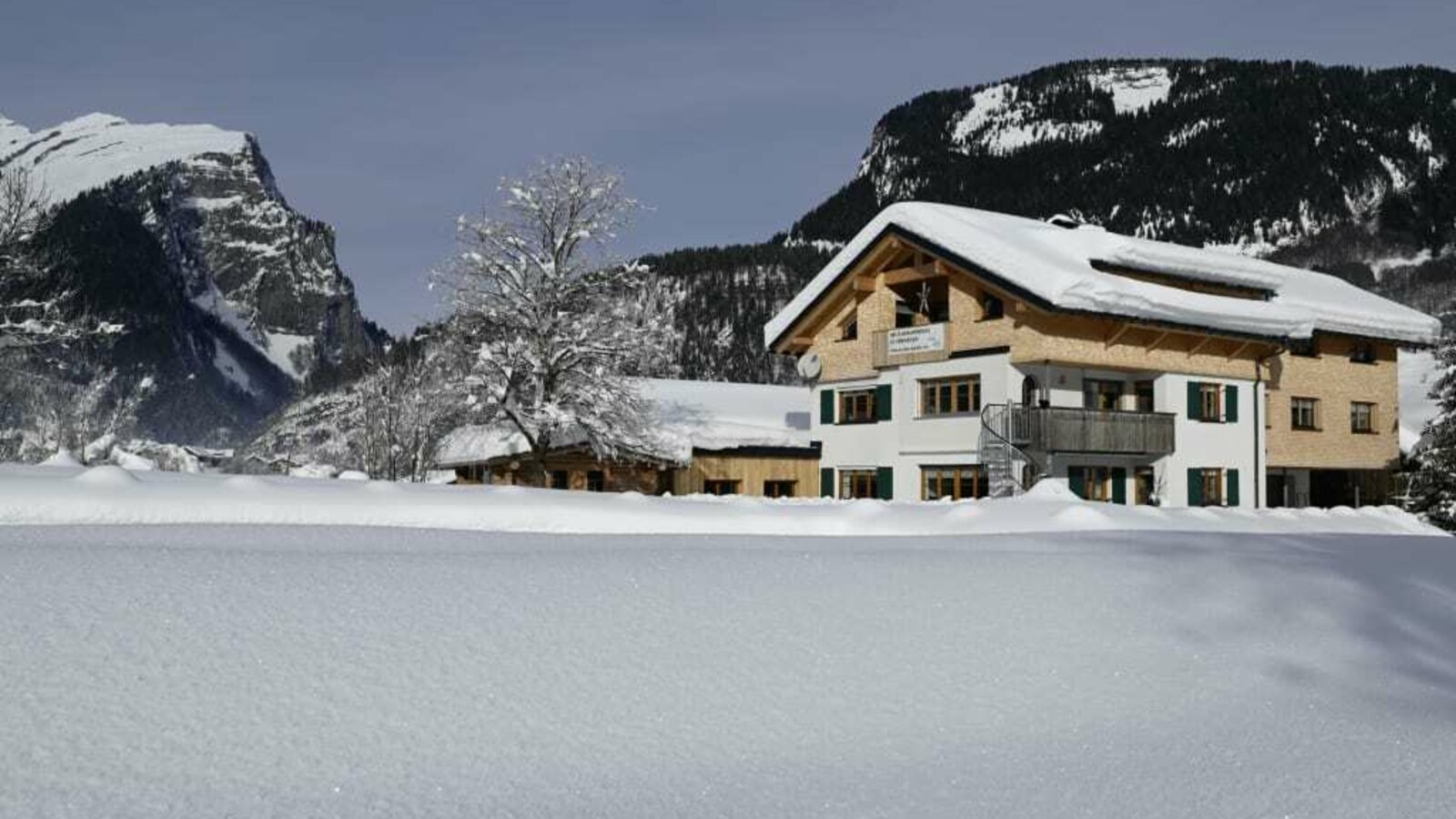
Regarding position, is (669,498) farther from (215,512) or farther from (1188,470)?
(1188,470)

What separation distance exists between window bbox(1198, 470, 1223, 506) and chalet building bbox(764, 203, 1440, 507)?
0.06 meters

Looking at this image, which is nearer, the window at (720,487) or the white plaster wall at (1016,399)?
the white plaster wall at (1016,399)

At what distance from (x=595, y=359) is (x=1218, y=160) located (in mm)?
182206

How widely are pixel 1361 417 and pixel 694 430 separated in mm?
21610

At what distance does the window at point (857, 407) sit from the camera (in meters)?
36.4

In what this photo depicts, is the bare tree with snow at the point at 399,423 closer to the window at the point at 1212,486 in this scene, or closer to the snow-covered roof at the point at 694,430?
the snow-covered roof at the point at 694,430

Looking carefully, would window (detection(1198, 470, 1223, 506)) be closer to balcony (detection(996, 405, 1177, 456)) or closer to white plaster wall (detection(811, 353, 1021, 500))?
balcony (detection(996, 405, 1177, 456))

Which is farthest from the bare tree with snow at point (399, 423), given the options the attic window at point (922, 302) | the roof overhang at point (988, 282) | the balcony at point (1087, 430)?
the balcony at point (1087, 430)

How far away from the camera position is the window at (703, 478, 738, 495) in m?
38.7

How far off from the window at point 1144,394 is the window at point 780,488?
1119 cm

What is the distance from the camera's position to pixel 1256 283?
37625 millimetres

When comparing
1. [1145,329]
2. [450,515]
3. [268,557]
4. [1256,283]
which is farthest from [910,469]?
[268,557]

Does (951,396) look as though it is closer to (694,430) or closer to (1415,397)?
(694,430)

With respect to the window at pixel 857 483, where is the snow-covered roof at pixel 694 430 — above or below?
above
